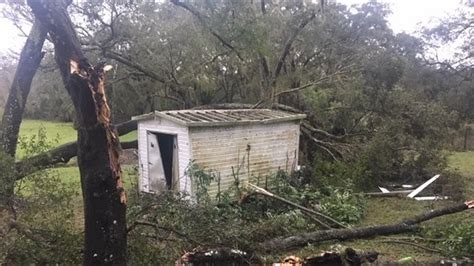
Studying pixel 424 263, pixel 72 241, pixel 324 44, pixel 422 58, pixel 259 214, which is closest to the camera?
pixel 72 241

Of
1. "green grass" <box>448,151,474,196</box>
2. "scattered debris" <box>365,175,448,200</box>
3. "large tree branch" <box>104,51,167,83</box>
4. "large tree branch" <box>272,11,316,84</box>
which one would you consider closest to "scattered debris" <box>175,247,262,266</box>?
"scattered debris" <box>365,175,448,200</box>

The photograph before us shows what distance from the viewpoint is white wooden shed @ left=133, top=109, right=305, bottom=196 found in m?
9.65

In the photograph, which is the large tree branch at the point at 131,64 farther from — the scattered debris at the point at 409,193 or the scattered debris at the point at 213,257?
the scattered debris at the point at 213,257

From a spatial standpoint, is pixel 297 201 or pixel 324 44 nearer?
pixel 297 201

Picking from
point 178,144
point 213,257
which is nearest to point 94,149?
point 213,257

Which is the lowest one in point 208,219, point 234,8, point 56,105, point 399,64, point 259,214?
point 259,214

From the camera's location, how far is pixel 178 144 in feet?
32.1

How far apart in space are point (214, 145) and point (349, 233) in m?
3.48

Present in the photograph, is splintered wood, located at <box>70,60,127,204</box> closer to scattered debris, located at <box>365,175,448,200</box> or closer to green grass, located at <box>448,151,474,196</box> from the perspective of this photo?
scattered debris, located at <box>365,175,448,200</box>

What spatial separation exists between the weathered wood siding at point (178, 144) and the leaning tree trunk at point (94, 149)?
545cm

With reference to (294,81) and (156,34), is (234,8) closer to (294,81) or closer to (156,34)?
(156,34)

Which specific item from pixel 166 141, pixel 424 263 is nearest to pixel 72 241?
pixel 424 263

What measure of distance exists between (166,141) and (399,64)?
711 centimetres

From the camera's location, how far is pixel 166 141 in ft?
34.9
